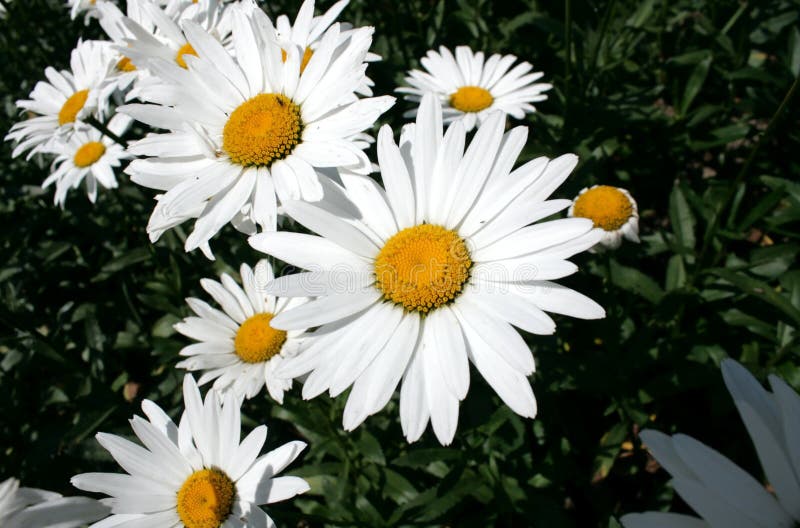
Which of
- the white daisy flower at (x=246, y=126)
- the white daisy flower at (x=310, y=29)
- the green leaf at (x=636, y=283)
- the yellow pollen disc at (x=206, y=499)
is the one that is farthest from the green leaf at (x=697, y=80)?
the yellow pollen disc at (x=206, y=499)

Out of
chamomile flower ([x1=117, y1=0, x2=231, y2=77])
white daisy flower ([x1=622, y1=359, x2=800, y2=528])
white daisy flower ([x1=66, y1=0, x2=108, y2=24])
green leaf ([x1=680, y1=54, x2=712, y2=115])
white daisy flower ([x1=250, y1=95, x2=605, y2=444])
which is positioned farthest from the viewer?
white daisy flower ([x1=66, y1=0, x2=108, y2=24])

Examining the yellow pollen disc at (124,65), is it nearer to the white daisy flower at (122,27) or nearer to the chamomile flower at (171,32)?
the white daisy flower at (122,27)

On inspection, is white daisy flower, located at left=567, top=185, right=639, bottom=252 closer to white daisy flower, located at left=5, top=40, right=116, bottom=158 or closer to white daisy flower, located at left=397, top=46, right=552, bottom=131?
white daisy flower, located at left=397, top=46, right=552, bottom=131

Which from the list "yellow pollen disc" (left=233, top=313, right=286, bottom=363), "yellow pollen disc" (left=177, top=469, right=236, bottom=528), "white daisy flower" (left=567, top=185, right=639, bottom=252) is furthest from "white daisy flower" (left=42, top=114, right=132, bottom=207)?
"white daisy flower" (left=567, top=185, right=639, bottom=252)

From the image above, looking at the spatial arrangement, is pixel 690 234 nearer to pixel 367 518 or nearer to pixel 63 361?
pixel 367 518

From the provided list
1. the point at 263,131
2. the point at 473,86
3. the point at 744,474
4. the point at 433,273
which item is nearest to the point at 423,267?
the point at 433,273
